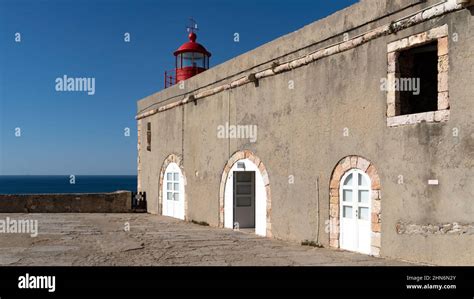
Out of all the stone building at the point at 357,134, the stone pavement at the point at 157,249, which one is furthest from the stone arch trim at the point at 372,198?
the stone pavement at the point at 157,249

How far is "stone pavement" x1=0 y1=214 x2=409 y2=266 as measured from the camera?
27.0ft

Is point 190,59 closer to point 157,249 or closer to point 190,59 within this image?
point 190,59

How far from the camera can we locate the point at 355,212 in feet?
29.8

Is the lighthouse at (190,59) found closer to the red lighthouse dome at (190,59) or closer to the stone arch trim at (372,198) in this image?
the red lighthouse dome at (190,59)

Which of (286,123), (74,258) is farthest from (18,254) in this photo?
(286,123)

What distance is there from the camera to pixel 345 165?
9211mm

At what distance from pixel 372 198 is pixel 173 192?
9.64 metres

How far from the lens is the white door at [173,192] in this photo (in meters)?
16.5

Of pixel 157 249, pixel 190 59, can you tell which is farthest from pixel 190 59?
pixel 157 249

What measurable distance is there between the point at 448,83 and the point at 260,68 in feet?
17.7

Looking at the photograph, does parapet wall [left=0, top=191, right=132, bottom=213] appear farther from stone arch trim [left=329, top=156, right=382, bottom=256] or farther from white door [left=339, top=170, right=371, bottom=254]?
white door [left=339, top=170, right=371, bottom=254]

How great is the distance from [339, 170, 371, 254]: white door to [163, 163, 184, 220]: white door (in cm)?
795

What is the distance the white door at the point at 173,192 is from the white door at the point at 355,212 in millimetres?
7946
